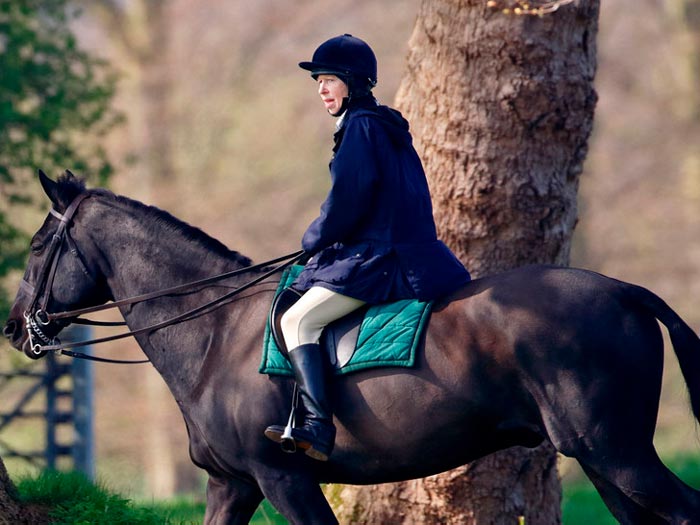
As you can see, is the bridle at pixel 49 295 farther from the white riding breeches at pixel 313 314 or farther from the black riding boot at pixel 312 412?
the black riding boot at pixel 312 412

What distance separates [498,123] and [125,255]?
266 centimetres

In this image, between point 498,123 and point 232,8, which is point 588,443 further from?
point 232,8

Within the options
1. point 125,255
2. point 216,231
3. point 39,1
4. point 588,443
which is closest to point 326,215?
point 125,255

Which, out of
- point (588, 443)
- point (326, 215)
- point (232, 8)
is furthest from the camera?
point (232, 8)

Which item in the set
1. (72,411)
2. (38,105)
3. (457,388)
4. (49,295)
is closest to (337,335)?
(457,388)

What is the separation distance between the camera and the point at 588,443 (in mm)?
4688

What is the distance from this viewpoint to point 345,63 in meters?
5.11

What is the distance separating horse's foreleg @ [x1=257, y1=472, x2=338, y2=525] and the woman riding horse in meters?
0.30

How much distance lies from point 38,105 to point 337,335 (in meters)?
7.60

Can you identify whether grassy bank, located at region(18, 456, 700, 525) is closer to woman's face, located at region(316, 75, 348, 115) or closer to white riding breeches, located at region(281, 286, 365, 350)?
white riding breeches, located at region(281, 286, 365, 350)

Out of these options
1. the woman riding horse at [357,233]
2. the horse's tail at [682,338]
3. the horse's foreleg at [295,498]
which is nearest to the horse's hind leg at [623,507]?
the horse's tail at [682,338]

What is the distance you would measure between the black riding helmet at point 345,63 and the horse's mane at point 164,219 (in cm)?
110

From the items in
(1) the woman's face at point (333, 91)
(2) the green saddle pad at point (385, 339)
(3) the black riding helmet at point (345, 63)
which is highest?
(3) the black riding helmet at point (345, 63)

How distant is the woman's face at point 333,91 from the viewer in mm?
5164
